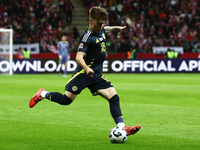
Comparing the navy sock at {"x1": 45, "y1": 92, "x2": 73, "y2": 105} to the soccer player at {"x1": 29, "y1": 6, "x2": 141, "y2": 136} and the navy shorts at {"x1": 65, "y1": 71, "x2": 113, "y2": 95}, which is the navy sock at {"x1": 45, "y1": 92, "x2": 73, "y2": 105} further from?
the navy shorts at {"x1": 65, "y1": 71, "x2": 113, "y2": 95}

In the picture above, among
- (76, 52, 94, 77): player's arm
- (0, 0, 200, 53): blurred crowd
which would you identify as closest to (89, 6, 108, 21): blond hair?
(76, 52, 94, 77): player's arm

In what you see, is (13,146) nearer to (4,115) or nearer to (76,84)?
(76,84)

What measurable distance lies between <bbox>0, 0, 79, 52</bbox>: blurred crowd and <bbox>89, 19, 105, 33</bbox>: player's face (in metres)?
19.6

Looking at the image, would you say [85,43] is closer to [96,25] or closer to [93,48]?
[93,48]

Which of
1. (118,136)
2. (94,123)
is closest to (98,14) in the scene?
(118,136)

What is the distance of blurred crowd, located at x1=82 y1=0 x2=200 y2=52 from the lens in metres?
28.4

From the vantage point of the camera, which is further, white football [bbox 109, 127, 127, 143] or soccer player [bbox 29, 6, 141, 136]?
soccer player [bbox 29, 6, 141, 136]

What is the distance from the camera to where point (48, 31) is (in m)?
27.9

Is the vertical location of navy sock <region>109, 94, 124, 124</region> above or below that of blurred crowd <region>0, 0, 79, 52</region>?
below

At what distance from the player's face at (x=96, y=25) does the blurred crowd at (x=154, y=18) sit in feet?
69.7

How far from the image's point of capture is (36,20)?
2827 centimetres

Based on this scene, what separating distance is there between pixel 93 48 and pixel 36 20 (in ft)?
Answer: 75.4

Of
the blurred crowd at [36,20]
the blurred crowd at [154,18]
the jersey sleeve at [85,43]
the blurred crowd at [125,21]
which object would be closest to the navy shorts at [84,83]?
the jersey sleeve at [85,43]

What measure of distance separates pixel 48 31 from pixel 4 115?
2004 centimetres
